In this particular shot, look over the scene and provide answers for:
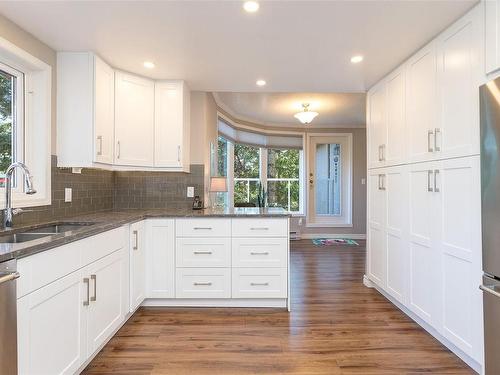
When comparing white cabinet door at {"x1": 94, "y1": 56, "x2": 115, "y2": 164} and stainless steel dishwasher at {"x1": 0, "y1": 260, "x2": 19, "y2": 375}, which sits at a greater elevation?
white cabinet door at {"x1": 94, "y1": 56, "x2": 115, "y2": 164}

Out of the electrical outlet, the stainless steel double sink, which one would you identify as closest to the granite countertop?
the stainless steel double sink

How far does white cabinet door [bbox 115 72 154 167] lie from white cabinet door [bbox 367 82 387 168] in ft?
7.35

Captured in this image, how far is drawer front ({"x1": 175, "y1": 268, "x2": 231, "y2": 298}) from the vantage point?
2.96 meters

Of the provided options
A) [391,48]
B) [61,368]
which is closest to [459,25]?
[391,48]

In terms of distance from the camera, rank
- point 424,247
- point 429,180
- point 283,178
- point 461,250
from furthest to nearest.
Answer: point 283,178
point 424,247
point 429,180
point 461,250

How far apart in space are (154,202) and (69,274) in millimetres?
1935

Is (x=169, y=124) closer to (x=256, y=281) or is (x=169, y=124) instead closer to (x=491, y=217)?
(x=256, y=281)

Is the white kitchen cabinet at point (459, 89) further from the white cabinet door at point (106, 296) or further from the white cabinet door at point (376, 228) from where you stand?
the white cabinet door at point (106, 296)

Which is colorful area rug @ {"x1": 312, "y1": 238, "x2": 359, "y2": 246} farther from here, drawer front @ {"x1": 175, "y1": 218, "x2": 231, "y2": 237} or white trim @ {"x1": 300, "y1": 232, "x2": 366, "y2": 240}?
drawer front @ {"x1": 175, "y1": 218, "x2": 231, "y2": 237}

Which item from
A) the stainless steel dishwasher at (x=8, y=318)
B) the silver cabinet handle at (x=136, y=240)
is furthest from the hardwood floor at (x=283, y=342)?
the stainless steel dishwasher at (x=8, y=318)

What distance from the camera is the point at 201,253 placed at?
2965mm

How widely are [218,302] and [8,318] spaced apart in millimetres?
1935

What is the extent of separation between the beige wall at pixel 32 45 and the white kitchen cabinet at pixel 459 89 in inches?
112

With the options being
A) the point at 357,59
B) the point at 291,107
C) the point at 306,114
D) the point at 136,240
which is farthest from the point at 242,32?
the point at 291,107
